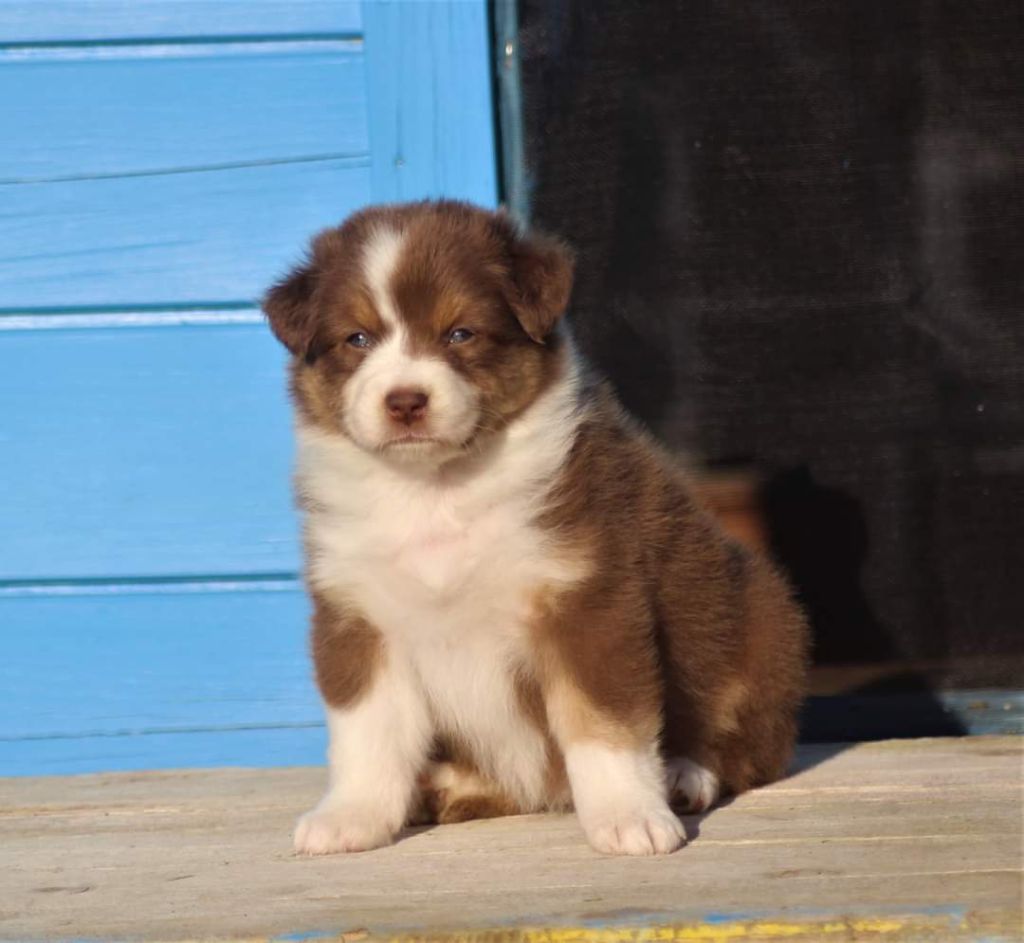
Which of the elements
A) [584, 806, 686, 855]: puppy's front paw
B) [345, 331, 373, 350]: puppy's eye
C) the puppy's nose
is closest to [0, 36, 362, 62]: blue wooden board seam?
[345, 331, 373, 350]: puppy's eye

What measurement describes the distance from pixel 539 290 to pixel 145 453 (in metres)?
1.60

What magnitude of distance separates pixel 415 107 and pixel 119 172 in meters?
0.90

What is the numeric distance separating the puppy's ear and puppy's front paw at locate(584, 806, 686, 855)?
109 cm

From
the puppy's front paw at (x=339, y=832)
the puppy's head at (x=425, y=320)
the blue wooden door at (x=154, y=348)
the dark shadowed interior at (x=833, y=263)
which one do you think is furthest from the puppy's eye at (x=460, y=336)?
the dark shadowed interior at (x=833, y=263)

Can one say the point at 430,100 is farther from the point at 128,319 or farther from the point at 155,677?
the point at 155,677

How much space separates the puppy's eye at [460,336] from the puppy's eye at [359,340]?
182 millimetres

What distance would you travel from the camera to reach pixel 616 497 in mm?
3410

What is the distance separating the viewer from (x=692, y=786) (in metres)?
3.43

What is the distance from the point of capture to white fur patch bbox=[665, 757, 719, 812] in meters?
3.42

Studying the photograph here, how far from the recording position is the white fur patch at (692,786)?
11.2 ft

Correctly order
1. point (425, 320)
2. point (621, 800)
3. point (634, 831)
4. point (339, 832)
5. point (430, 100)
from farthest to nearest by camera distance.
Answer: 1. point (430, 100)
2. point (425, 320)
3. point (339, 832)
4. point (621, 800)
5. point (634, 831)

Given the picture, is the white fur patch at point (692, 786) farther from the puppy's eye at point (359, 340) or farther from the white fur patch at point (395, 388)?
the puppy's eye at point (359, 340)

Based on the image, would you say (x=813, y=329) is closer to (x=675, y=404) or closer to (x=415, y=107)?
(x=675, y=404)

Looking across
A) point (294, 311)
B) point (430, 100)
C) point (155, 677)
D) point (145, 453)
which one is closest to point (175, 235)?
point (145, 453)
